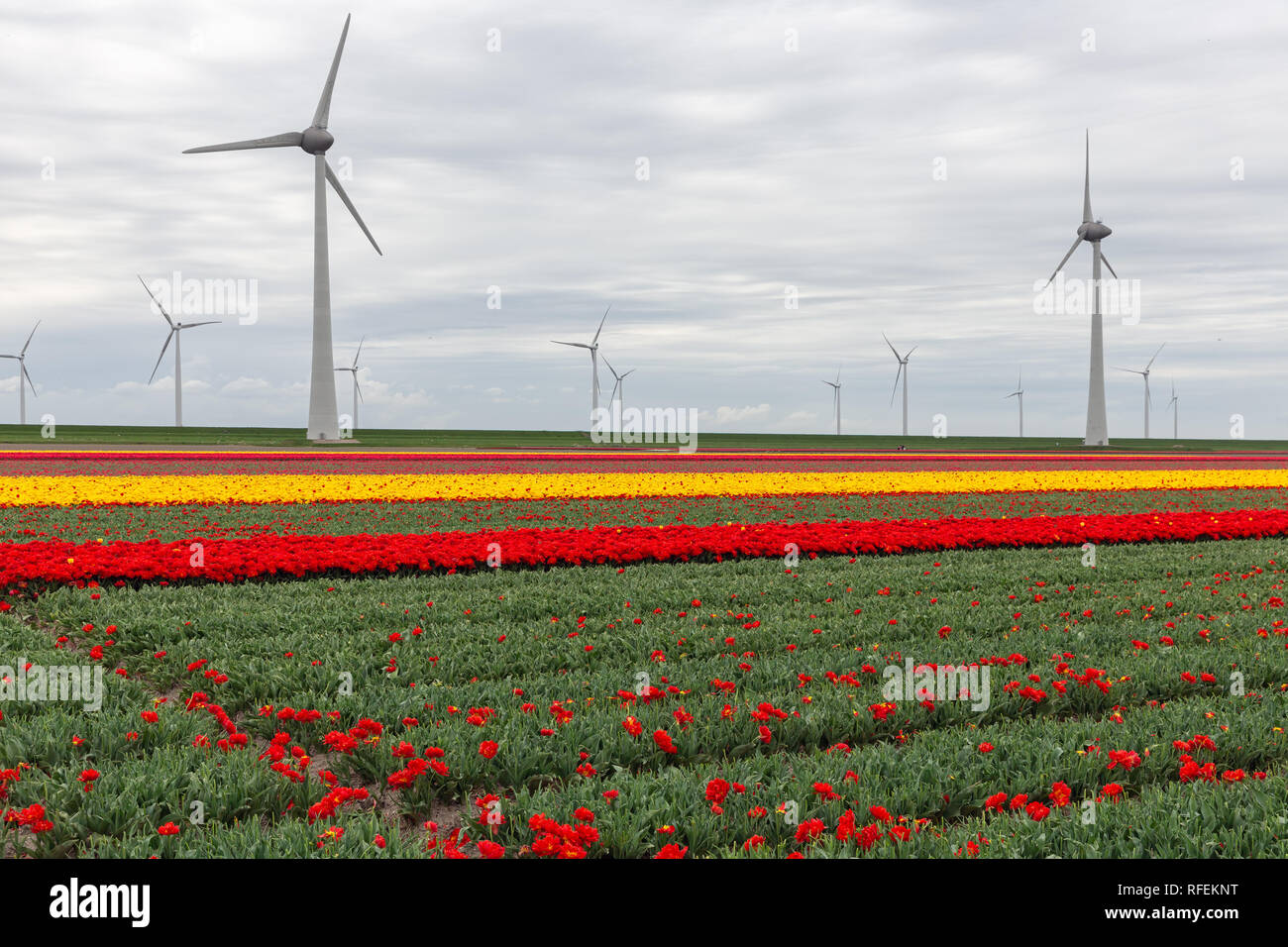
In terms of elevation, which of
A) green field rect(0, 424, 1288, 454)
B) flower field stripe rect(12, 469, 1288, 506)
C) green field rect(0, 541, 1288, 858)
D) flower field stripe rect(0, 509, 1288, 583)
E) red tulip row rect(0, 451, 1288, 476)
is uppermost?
green field rect(0, 424, 1288, 454)

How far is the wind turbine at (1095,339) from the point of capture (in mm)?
80125

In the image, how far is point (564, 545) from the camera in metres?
16.1

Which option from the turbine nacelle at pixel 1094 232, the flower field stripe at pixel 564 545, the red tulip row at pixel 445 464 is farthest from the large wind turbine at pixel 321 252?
the turbine nacelle at pixel 1094 232

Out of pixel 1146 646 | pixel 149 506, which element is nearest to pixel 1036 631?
pixel 1146 646

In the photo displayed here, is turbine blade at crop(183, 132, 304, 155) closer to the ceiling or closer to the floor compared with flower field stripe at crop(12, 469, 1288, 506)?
closer to the ceiling

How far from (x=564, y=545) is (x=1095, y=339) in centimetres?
7766

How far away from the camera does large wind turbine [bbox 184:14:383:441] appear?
6075 cm

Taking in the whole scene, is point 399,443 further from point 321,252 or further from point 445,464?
point 445,464

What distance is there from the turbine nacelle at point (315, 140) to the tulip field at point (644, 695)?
170ft

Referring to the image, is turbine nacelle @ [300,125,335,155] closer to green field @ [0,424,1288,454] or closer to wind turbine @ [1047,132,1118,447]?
green field @ [0,424,1288,454]

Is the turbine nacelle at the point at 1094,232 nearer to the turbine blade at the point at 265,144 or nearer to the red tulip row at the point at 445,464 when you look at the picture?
the red tulip row at the point at 445,464

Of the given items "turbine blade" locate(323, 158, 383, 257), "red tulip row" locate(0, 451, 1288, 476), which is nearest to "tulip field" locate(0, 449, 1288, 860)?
"red tulip row" locate(0, 451, 1288, 476)

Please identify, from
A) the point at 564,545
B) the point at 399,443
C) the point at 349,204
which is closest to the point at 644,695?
the point at 564,545

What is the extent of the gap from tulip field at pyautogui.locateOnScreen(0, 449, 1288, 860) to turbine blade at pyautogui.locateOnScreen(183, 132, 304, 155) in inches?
1852
